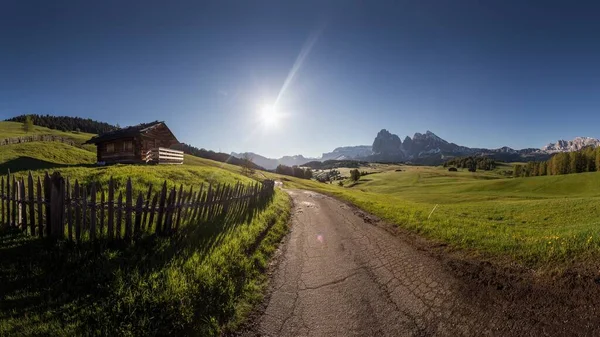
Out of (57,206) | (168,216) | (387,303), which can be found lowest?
(387,303)

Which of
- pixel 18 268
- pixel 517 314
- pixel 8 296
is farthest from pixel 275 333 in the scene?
pixel 18 268

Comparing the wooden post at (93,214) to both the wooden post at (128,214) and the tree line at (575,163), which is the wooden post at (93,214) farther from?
the tree line at (575,163)

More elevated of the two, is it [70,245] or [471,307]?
[70,245]

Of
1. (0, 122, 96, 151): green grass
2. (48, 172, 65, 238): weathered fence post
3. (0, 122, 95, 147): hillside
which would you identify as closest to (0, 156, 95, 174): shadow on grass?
(48, 172, 65, 238): weathered fence post

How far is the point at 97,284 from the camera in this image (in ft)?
18.5

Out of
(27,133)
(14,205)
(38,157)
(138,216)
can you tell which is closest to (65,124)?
(27,133)

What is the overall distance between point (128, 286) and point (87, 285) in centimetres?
97

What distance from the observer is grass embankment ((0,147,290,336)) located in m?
4.71

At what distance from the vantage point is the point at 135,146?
31.6 m

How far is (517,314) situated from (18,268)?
11394 mm

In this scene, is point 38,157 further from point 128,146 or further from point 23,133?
point 23,133

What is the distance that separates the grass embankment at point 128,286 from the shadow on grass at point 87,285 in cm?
2

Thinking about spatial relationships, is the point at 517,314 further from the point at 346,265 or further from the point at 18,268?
the point at 18,268

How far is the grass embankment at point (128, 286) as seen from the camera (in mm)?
4707
